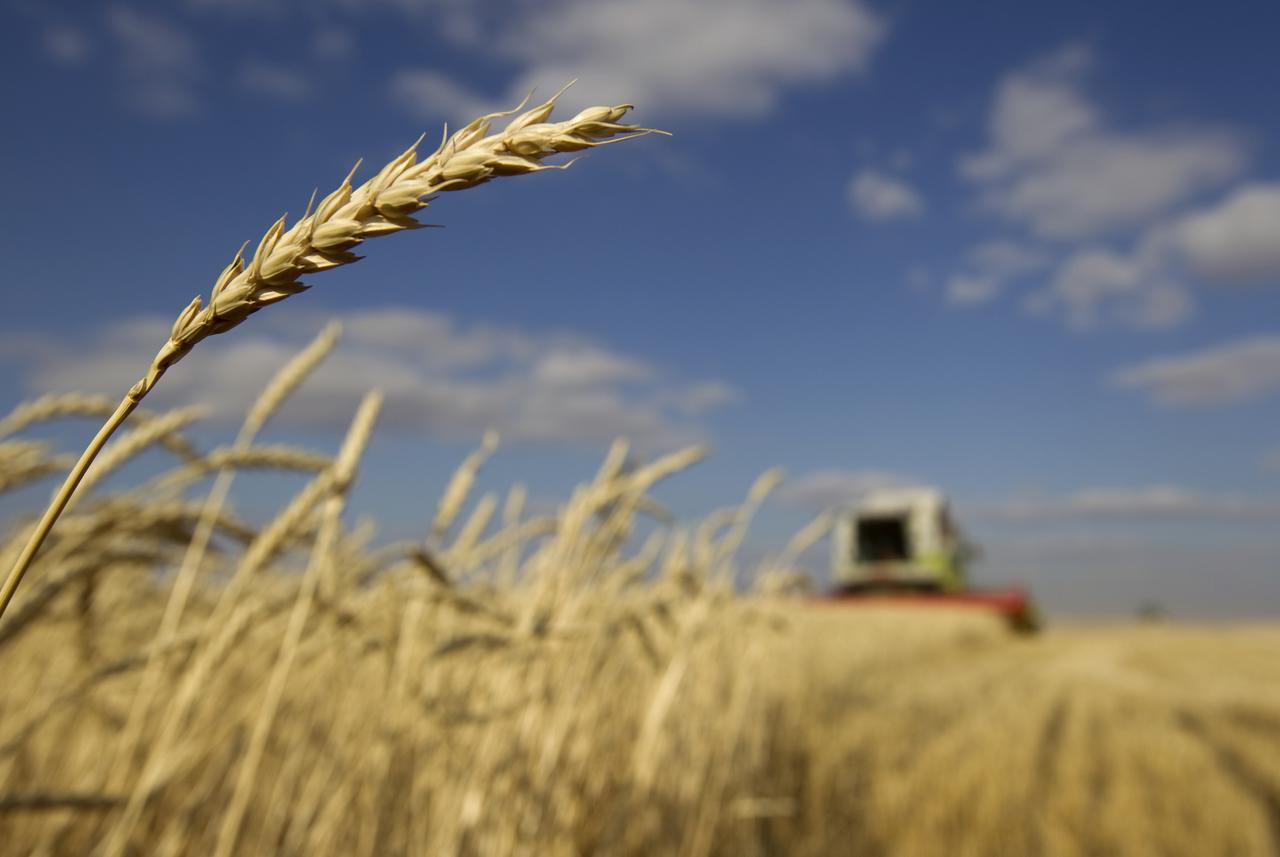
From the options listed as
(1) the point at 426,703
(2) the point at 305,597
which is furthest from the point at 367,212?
(1) the point at 426,703

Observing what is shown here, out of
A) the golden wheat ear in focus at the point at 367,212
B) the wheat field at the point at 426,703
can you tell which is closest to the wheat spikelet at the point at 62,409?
the wheat field at the point at 426,703

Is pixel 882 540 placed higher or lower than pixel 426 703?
higher

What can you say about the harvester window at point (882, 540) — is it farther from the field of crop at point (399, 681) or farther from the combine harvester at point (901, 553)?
the field of crop at point (399, 681)

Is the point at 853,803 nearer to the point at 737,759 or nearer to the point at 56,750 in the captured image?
the point at 737,759

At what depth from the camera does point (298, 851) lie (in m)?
1.44

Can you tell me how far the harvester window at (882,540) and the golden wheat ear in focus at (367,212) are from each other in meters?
18.6

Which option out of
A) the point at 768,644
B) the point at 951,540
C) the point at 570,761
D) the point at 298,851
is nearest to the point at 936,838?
the point at 768,644

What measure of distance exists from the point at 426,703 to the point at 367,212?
1295mm

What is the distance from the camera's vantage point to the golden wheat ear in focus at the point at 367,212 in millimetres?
387

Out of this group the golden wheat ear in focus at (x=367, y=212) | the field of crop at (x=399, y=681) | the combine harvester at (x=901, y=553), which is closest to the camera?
the golden wheat ear in focus at (x=367, y=212)

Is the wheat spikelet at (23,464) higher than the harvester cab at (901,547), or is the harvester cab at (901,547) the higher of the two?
the harvester cab at (901,547)

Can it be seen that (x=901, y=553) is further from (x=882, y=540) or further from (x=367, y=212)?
(x=367, y=212)

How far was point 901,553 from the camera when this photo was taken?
1830cm

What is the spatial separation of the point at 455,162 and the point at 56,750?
1.89 meters
